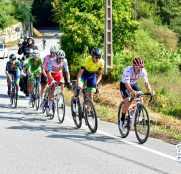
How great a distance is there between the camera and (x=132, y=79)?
10.4 meters

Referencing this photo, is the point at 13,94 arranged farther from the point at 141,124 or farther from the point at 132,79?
the point at 141,124

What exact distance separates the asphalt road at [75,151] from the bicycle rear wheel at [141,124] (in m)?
0.16

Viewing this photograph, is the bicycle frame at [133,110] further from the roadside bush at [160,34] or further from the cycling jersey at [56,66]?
the roadside bush at [160,34]

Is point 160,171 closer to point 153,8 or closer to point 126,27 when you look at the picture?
point 126,27

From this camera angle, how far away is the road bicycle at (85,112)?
10.9 m

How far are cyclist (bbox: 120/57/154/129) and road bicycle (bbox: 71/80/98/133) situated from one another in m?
0.67

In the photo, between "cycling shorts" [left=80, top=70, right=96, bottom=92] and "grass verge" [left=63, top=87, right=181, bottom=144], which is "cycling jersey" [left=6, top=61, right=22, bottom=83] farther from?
"cycling shorts" [left=80, top=70, right=96, bottom=92]

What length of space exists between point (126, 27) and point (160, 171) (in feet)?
59.9

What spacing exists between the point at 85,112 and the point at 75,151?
2.23 m

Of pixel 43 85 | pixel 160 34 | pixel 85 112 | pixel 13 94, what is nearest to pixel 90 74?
pixel 85 112

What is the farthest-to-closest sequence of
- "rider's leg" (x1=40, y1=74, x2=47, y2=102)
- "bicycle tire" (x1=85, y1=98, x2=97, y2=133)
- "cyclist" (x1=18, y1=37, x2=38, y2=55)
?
"cyclist" (x1=18, y1=37, x2=38, y2=55) → "rider's leg" (x1=40, y1=74, x2=47, y2=102) → "bicycle tire" (x1=85, y1=98, x2=97, y2=133)

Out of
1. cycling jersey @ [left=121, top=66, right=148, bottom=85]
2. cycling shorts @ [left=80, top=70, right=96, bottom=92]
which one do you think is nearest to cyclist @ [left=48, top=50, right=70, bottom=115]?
cycling shorts @ [left=80, top=70, right=96, bottom=92]

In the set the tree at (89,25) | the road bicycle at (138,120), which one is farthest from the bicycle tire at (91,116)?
the tree at (89,25)

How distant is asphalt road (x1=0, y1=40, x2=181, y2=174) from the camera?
7840mm
